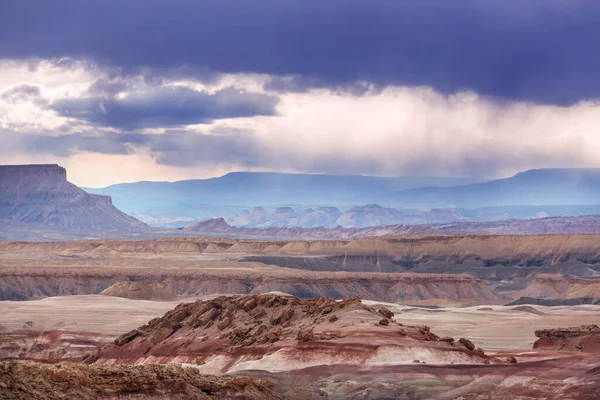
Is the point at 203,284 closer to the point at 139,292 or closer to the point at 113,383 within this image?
the point at 139,292

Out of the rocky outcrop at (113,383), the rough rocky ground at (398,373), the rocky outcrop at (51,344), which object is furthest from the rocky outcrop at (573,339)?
the rocky outcrop at (51,344)

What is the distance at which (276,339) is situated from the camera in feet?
216

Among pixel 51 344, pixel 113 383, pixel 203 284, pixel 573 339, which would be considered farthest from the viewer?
pixel 203 284

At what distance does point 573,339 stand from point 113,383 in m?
42.7

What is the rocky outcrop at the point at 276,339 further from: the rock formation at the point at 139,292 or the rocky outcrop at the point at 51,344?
the rock formation at the point at 139,292

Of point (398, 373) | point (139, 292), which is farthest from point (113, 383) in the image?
point (139, 292)

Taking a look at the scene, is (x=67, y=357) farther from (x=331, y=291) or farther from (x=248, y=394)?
(x=331, y=291)

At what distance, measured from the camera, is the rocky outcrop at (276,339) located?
6175 cm

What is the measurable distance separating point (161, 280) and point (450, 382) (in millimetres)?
145707

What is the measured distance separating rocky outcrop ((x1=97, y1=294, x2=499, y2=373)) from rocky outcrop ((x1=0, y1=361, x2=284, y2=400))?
16637 mm

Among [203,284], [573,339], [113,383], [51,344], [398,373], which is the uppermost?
[113,383]

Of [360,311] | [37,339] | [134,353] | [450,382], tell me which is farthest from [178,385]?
[37,339]

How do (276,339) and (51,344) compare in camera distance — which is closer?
(276,339)

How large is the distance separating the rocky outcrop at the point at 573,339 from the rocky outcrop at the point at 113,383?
32033 millimetres
